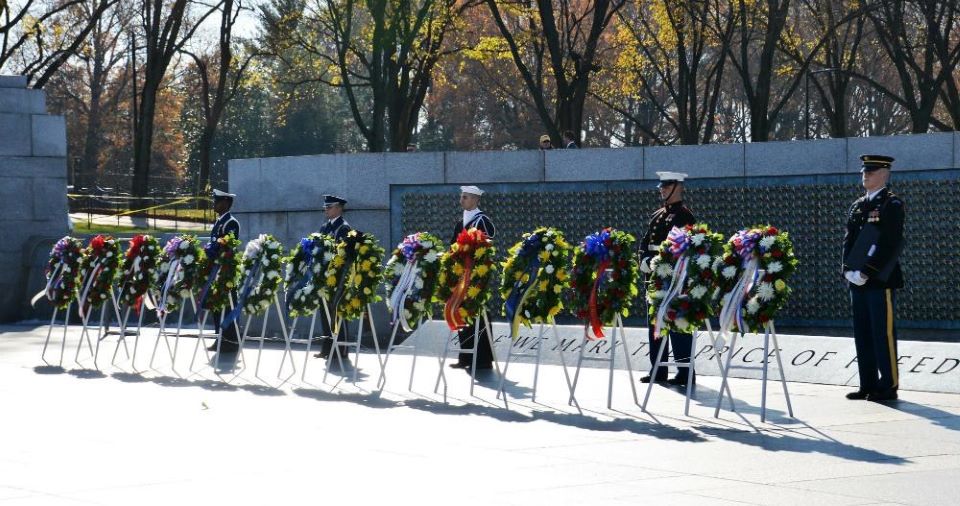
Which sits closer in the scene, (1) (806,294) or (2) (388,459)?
(2) (388,459)

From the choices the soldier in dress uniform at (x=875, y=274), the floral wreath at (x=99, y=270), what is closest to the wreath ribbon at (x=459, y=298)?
the soldier in dress uniform at (x=875, y=274)

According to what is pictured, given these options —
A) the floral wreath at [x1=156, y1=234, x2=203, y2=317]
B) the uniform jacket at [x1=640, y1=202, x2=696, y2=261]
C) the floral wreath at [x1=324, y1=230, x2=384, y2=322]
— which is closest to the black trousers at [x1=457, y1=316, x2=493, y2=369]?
the floral wreath at [x1=324, y1=230, x2=384, y2=322]

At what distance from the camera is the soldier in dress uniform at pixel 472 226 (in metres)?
14.2

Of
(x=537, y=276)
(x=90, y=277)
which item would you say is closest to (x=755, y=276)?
(x=537, y=276)

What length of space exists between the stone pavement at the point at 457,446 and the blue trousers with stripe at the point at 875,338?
0.27 meters

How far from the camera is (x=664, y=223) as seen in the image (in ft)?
41.7

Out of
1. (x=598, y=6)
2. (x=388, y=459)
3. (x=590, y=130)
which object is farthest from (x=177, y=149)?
(x=388, y=459)

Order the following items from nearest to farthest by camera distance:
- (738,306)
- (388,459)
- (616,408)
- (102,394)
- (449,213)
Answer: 1. (388,459)
2. (738,306)
3. (616,408)
4. (102,394)
5. (449,213)

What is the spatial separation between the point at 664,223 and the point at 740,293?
245 centimetres

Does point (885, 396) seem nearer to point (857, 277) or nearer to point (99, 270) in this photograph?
point (857, 277)

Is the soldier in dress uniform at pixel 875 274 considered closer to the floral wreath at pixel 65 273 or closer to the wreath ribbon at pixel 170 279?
the wreath ribbon at pixel 170 279

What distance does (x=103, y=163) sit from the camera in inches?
2557

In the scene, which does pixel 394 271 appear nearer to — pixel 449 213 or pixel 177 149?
pixel 449 213

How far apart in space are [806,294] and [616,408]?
6.88 meters
